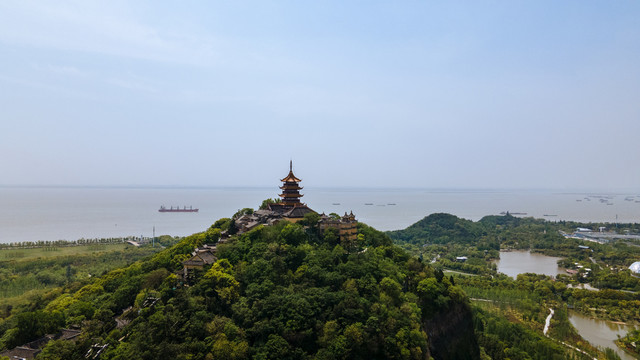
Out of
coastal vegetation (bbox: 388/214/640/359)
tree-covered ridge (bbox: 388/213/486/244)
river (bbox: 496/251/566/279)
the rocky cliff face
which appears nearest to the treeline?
coastal vegetation (bbox: 388/214/640/359)

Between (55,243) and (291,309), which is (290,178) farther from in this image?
(55,243)

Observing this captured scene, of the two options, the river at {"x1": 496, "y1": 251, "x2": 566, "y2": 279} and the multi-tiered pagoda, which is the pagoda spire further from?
the river at {"x1": 496, "y1": 251, "x2": 566, "y2": 279}

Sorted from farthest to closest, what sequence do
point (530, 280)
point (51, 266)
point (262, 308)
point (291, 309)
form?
1. point (530, 280)
2. point (51, 266)
3. point (262, 308)
4. point (291, 309)

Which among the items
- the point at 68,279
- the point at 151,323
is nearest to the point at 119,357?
the point at 151,323

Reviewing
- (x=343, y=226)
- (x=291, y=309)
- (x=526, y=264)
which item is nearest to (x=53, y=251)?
(x=343, y=226)

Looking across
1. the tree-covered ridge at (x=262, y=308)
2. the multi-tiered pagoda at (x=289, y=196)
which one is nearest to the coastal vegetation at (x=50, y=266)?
the tree-covered ridge at (x=262, y=308)

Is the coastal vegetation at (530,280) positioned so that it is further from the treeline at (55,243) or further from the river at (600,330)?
the treeline at (55,243)
